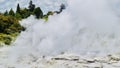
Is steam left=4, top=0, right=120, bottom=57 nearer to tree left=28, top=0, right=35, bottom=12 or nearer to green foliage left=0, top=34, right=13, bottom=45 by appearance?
green foliage left=0, top=34, right=13, bottom=45

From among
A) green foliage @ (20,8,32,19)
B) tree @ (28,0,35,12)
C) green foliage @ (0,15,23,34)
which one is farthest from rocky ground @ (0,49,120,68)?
tree @ (28,0,35,12)

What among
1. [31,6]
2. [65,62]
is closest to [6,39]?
[65,62]

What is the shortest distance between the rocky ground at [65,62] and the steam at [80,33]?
93cm

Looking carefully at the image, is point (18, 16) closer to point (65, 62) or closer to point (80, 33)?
point (80, 33)

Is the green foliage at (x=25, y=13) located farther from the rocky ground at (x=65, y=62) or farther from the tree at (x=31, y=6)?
the rocky ground at (x=65, y=62)

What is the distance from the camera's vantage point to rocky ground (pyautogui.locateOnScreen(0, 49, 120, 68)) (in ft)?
88.1

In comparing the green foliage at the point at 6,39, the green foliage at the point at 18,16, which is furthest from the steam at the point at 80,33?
the green foliage at the point at 18,16

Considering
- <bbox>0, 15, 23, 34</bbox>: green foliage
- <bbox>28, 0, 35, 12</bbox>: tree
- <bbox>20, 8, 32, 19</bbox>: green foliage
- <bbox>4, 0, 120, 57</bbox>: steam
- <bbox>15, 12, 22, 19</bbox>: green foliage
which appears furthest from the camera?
<bbox>28, 0, 35, 12</bbox>: tree

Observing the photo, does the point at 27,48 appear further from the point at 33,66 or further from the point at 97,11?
the point at 97,11

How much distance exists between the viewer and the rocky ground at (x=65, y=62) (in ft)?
88.1

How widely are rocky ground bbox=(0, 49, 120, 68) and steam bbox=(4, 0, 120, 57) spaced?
0.93 m

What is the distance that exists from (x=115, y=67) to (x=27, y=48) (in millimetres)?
8931

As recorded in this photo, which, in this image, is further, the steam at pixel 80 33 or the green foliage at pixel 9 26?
the green foliage at pixel 9 26

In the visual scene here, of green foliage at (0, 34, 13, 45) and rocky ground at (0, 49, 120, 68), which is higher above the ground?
green foliage at (0, 34, 13, 45)
